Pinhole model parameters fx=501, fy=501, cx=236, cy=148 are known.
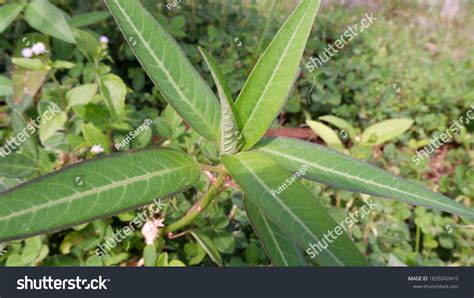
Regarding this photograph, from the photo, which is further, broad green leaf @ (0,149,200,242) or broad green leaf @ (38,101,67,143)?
broad green leaf @ (38,101,67,143)

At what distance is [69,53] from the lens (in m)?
1.96

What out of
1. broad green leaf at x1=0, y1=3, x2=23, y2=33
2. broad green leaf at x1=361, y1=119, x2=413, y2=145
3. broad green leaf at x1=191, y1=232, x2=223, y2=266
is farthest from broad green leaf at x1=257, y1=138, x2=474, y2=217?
broad green leaf at x1=0, y1=3, x2=23, y2=33

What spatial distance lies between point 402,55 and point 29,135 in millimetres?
2058

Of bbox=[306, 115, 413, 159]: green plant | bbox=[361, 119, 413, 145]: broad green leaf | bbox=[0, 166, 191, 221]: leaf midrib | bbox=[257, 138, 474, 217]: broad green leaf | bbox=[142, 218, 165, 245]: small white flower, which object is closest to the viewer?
bbox=[0, 166, 191, 221]: leaf midrib

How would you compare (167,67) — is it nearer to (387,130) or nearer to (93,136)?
(93,136)

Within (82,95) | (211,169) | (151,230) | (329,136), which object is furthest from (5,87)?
(329,136)

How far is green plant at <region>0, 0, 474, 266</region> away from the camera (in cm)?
90

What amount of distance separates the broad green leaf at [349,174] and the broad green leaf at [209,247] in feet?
1.59

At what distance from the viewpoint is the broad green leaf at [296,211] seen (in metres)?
0.90

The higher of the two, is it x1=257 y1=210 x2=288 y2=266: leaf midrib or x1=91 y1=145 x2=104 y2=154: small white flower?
x1=257 y1=210 x2=288 y2=266: leaf midrib

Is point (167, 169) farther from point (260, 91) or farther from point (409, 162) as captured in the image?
point (409, 162)

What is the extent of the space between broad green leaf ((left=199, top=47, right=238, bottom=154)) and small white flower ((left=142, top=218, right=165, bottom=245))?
1.54 ft

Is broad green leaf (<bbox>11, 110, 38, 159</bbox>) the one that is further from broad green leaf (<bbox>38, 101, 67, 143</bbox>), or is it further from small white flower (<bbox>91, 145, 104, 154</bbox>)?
small white flower (<bbox>91, 145, 104, 154</bbox>)
